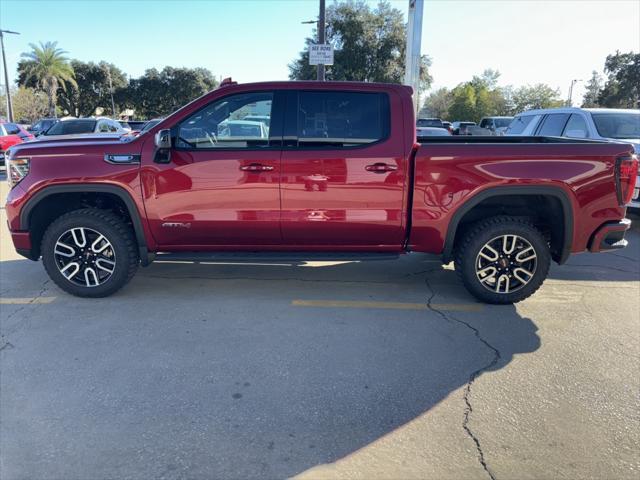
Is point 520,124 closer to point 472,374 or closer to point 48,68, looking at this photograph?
point 472,374

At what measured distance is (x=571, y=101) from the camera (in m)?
60.3

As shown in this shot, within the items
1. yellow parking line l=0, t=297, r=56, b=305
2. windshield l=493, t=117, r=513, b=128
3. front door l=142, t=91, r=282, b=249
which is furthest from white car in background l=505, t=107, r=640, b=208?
windshield l=493, t=117, r=513, b=128

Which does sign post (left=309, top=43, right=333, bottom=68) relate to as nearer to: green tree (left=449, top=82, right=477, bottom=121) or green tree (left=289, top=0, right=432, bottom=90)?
green tree (left=289, top=0, right=432, bottom=90)

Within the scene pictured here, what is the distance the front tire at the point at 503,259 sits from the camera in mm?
4379

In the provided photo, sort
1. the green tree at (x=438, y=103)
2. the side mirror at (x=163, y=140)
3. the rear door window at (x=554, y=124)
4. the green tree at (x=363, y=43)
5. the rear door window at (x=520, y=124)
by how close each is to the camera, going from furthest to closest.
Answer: the green tree at (x=438, y=103), the green tree at (x=363, y=43), the rear door window at (x=520, y=124), the rear door window at (x=554, y=124), the side mirror at (x=163, y=140)

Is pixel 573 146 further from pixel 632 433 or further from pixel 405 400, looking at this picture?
pixel 405 400

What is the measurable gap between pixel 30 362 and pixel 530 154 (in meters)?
4.39

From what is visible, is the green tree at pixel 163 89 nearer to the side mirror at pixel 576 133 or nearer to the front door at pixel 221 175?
the side mirror at pixel 576 133

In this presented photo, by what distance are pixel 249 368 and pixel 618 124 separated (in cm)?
823

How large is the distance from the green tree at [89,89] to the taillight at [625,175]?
57226mm

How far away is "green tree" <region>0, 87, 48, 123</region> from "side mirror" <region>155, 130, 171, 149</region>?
50099 millimetres

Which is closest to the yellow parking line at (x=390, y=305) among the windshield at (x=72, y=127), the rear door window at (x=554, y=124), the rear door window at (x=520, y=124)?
the rear door window at (x=554, y=124)

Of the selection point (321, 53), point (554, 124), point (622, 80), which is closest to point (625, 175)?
point (554, 124)

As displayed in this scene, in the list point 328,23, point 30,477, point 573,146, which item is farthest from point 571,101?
point 30,477
